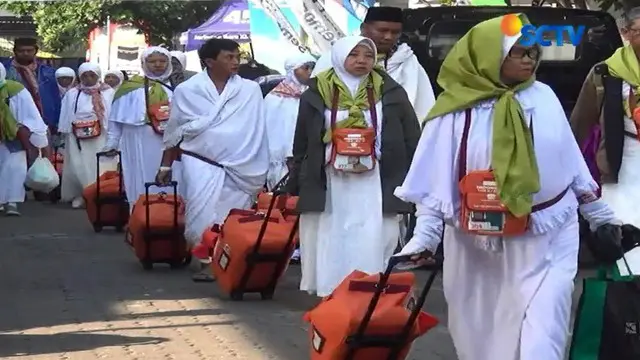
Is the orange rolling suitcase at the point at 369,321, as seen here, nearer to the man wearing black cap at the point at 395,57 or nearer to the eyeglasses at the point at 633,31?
the eyeglasses at the point at 633,31

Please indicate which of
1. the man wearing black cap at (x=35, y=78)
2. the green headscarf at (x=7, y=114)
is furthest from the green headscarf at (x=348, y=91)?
the man wearing black cap at (x=35, y=78)

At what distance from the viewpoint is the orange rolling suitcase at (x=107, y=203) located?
15.3 meters

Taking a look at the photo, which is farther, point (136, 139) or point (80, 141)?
point (80, 141)

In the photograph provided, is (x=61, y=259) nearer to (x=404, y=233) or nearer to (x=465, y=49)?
(x=404, y=233)

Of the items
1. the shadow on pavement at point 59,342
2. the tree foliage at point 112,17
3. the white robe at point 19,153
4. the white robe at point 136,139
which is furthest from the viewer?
the tree foliage at point 112,17

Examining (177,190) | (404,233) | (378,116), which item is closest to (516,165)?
(378,116)

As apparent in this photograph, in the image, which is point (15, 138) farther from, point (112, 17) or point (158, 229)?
point (112, 17)

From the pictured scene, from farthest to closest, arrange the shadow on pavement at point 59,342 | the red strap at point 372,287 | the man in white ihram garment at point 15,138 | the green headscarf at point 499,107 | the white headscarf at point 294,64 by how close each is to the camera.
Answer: the man in white ihram garment at point 15,138
the white headscarf at point 294,64
the shadow on pavement at point 59,342
the red strap at point 372,287
the green headscarf at point 499,107

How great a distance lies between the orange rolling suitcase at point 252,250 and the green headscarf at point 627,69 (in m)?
2.74

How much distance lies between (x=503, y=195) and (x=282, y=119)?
7.90 metres

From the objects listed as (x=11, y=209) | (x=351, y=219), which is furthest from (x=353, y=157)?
(x=11, y=209)

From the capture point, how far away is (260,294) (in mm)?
10328

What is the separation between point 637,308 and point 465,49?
3.77ft

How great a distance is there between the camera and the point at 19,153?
57.8 feet
